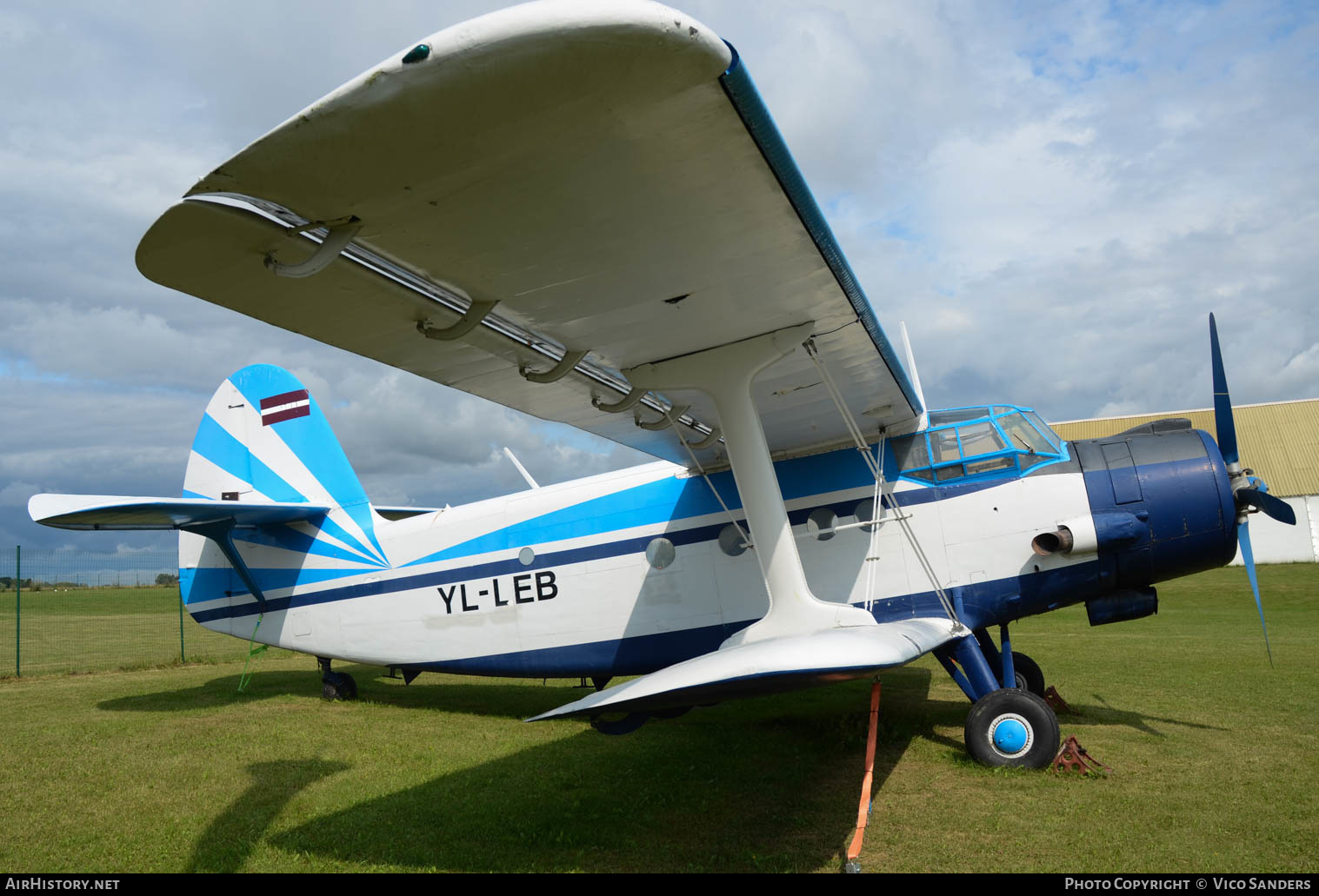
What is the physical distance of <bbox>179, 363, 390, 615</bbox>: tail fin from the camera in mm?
9195

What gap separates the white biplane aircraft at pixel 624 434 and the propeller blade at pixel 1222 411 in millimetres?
42

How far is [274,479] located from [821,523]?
286 inches

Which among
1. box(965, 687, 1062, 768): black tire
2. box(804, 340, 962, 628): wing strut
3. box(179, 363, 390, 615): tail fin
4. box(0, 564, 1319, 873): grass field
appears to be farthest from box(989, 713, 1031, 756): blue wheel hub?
box(179, 363, 390, 615): tail fin

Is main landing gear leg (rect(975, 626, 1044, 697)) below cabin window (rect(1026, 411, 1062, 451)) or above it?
Answer: below

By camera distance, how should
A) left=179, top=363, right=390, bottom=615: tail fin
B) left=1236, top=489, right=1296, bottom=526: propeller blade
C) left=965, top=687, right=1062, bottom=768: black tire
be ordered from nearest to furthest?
left=965, top=687, right=1062, bottom=768: black tire < left=1236, top=489, right=1296, bottom=526: propeller blade < left=179, top=363, right=390, bottom=615: tail fin

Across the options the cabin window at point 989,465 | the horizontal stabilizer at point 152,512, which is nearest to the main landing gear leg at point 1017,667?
the cabin window at point 989,465

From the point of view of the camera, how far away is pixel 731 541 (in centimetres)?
691

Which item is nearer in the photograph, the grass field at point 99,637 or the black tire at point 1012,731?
the black tire at point 1012,731

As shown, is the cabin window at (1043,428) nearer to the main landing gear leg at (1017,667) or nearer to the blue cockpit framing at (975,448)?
the blue cockpit framing at (975,448)

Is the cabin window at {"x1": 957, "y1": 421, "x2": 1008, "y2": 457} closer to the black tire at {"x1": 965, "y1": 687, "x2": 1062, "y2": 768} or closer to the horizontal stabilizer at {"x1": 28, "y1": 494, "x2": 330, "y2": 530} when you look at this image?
the black tire at {"x1": 965, "y1": 687, "x2": 1062, "y2": 768}

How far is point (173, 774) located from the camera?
629 centimetres

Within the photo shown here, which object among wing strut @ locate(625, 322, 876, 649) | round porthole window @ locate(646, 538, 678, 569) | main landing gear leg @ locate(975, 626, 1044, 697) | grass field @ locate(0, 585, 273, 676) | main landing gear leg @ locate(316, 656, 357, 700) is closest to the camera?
wing strut @ locate(625, 322, 876, 649)

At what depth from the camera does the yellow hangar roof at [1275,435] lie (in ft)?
97.8

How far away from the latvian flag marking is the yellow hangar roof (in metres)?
30.1
